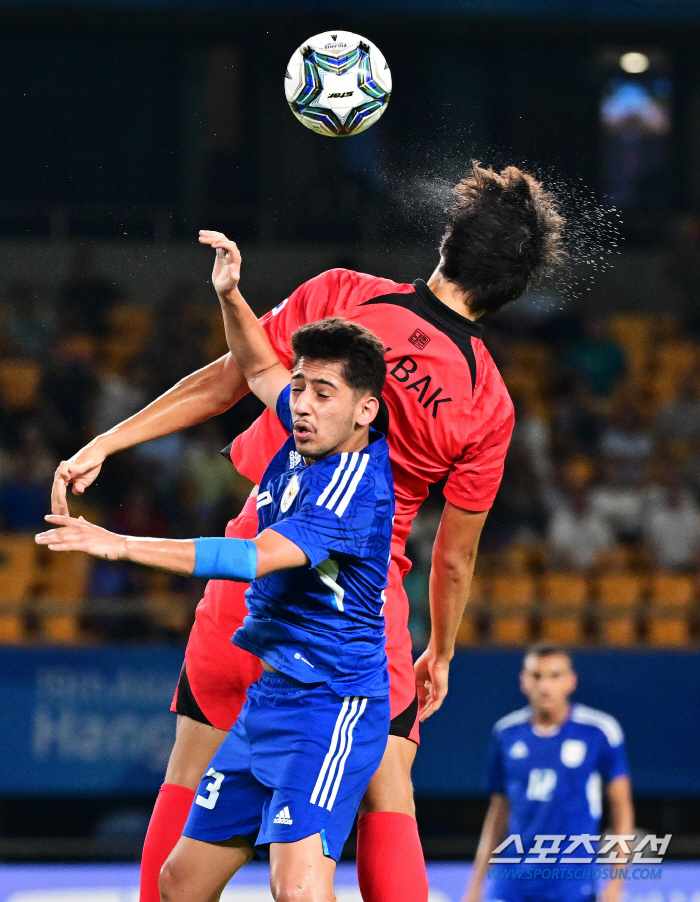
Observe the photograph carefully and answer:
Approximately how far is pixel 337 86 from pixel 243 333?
0.89 metres

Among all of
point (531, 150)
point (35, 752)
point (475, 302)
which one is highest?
point (531, 150)

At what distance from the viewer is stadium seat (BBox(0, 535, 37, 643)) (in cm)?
802

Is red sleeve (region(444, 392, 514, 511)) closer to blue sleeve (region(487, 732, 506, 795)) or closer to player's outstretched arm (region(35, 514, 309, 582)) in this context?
player's outstretched arm (region(35, 514, 309, 582))

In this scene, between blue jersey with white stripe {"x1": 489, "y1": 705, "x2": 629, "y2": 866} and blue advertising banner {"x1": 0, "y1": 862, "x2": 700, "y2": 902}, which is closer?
blue jersey with white stripe {"x1": 489, "y1": 705, "x2": 629, "y2": 866}

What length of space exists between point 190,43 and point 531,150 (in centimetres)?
842

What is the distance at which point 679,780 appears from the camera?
7.84 m

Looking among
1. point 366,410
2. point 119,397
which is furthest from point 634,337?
point 366,410

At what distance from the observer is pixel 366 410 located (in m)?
2.98

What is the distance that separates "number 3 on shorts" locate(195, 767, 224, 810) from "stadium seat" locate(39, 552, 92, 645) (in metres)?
4.77

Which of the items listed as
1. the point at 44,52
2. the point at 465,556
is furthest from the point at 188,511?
the point at 44,52

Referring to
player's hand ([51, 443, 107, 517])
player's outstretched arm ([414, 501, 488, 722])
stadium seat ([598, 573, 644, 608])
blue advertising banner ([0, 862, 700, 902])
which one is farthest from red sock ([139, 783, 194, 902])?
stadium seat ([598, 573, 644, 608])

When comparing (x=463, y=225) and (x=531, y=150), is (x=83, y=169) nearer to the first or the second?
(x=531, y=150)

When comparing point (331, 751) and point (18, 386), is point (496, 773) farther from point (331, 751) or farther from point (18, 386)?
point (18, 386)

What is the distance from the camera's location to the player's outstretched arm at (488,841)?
587 centimetres
